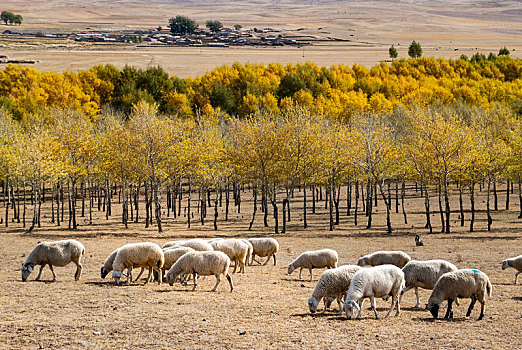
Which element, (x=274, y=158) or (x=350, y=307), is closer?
(x=350, y=307)

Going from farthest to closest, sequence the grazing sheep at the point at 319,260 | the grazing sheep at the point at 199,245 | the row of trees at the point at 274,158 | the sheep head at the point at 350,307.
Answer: the row of trees at the point at 274,158, the grazing sheep at the point at 199,245, the grazing sheep at the point at 319,260, the sheep head at the point at 350,307

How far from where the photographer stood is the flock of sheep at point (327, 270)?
18.5 meters

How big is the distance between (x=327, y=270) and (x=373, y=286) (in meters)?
1.87

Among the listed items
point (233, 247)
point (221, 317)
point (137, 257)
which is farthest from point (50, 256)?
point (221, 317)

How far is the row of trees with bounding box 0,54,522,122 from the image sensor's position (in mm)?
97500

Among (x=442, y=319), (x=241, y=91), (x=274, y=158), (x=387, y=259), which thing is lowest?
(x=442, y=319)

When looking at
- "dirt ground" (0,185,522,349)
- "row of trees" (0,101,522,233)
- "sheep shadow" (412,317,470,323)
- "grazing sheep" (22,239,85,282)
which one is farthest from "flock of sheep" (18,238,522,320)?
"row of trees" (0,101,522,233)

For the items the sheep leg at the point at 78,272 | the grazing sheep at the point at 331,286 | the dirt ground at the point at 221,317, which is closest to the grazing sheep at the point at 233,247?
the dirt ground at the point at 221,317

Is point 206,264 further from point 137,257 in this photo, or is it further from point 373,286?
point 373,286

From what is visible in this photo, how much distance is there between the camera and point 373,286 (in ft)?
60.0

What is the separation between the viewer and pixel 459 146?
4716 centimetres

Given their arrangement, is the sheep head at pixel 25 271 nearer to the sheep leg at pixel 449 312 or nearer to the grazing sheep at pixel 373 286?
the grazing sheep at pixel 373 286

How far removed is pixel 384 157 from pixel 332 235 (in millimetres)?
9536

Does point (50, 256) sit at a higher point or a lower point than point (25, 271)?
higher
